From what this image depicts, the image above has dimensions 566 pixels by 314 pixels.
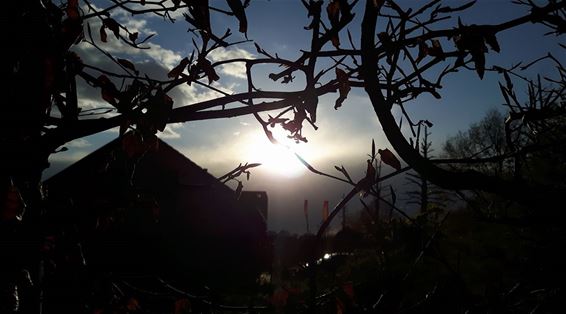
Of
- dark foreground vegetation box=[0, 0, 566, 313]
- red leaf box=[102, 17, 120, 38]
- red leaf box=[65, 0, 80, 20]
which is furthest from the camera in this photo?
red leaf box=[102, 17, 120, 38]

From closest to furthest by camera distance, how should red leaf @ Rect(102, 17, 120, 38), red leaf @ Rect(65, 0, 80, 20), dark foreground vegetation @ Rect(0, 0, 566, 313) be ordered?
dark foreground vegetation @ Rect(0, 0, 566, 313) < red leaf @ Rect(65, 0, 80, 20) < red leaf @ Rect(102, 17, 120, 38)

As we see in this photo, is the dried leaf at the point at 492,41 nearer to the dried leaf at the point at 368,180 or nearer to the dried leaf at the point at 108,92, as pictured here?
the dried leaf at the point at 368,180

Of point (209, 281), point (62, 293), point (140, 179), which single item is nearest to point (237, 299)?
point (209, 281)

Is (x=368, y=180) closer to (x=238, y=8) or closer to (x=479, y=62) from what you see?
(x=479, y=62)

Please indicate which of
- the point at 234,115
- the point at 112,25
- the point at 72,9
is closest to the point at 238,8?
the point at 234,115

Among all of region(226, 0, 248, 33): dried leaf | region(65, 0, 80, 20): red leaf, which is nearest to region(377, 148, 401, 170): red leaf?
region(226, 0, 248, 33): dried leaf

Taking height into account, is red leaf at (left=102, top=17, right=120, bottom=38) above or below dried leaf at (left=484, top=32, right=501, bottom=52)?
above

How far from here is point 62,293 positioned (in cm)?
271

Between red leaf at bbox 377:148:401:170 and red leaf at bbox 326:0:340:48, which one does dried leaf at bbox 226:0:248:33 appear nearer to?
red leaf at bbox 326:0:340:48

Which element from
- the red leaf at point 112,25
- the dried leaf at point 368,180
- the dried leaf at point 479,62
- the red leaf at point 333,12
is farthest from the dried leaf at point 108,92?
the dried leaf at point 479,62

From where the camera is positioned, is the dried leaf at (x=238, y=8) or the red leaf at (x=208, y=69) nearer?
the dried leaf at (x=238, y=8)

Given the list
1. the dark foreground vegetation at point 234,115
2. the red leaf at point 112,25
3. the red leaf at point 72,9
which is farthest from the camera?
the red leaf at point 112,25

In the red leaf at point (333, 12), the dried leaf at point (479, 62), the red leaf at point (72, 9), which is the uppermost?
the red leaf at point (72, 9)

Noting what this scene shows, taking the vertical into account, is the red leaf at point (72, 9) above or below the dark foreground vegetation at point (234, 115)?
above
